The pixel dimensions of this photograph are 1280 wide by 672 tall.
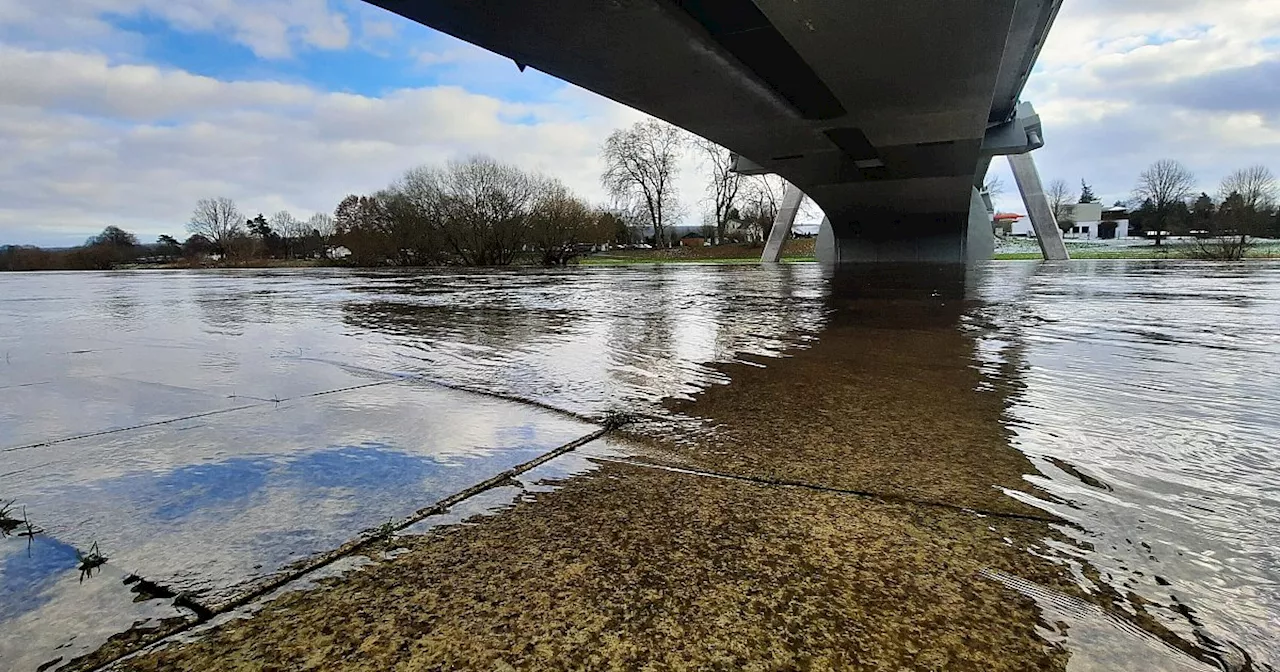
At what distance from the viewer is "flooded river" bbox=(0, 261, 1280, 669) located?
1541mm

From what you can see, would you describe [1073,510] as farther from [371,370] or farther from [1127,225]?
[1127,225]

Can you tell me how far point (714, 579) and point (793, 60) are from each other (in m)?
11.6

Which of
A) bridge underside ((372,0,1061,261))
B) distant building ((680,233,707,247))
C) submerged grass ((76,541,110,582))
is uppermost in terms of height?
bridge underside ((372,0,1061,261))

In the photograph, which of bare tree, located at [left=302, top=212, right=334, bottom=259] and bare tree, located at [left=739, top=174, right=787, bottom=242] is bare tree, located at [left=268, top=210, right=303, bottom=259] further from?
bare tree, located at [left=739, top=174, right=787, bottom=242]

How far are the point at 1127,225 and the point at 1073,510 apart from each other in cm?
10767

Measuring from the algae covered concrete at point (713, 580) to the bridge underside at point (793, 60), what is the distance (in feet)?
24.4

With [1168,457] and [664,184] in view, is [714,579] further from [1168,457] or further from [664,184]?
[664,184]

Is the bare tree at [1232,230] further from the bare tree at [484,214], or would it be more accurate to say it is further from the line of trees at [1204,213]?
the bare tree at [484,214]

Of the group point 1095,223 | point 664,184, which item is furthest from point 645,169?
point 1095,223

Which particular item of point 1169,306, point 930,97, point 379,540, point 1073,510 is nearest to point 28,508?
point 379,540

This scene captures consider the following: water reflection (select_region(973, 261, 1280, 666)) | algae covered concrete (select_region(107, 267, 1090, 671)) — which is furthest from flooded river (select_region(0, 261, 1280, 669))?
algae covered concrete (select_region(107, 267, 1090, 671))

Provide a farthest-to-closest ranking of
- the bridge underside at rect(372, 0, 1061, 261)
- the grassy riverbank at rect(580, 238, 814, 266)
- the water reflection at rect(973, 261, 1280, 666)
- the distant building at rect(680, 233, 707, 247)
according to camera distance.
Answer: the distant building at rect(680, 233, 707, 247)
the grassy riverbank at rect(580, 238, 814, 266)
the bridge underside at rect(372, 0, 1061, 261)
the water reflection at rect(973, 261, 1280, 666)

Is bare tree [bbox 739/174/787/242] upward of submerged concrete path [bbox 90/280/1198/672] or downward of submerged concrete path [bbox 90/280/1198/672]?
upward

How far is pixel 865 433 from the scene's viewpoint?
2789mm
